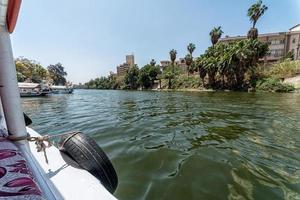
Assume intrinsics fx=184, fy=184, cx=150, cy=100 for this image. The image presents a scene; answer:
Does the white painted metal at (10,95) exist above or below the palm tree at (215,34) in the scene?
below

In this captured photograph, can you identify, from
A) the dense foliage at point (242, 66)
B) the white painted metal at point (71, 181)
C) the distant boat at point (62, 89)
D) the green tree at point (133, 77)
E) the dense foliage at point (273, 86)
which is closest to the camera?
the white painted metal at point (71, 181)

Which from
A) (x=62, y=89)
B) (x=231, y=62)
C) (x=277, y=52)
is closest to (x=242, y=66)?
(x=231, y=62)

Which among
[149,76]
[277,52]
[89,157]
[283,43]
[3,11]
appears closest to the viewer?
[3,11]

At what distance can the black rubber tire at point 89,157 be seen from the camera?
2.06 metres

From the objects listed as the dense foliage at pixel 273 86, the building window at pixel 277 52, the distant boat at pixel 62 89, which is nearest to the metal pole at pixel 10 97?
the dense foliage at pixel 273 86

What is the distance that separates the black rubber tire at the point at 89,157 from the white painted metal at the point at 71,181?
0.42 ft

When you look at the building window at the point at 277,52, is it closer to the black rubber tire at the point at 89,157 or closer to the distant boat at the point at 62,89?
the distant boat at the point at 62,89

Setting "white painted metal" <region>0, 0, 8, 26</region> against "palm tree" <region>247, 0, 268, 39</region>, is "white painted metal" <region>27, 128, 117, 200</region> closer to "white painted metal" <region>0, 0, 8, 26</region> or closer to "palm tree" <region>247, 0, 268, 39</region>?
"white painted metal" <region>0, 0, 8, 26</region>

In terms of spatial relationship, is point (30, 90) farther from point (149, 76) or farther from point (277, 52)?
point (277, 52)

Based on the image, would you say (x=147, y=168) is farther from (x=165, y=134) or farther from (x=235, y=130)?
(x=235, y=130)

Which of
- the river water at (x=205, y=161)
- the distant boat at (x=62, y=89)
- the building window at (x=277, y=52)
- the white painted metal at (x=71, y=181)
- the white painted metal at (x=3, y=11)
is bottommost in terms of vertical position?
the distant boat at (x=62, y=89)

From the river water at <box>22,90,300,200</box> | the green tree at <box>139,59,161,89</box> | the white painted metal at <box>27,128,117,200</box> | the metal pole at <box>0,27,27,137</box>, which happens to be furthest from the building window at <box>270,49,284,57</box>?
the metal pole at <box>0,27,27,137</box>

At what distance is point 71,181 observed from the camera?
1646 mm

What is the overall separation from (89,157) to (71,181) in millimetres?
452
